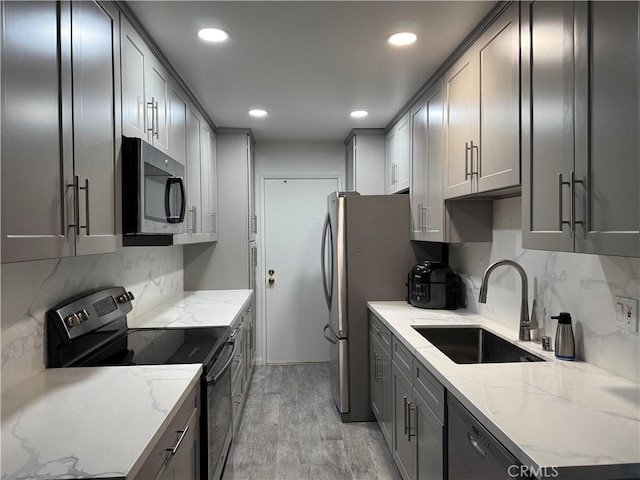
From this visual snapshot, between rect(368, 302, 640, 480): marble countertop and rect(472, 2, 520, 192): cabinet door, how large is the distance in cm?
77

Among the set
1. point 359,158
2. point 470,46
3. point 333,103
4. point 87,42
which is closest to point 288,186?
point 359,158

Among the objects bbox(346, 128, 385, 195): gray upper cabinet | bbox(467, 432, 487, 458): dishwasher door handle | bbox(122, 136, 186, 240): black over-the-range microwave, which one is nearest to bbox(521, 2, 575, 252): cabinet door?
bbox(467, 432, 487, 458): dishwasher door handle

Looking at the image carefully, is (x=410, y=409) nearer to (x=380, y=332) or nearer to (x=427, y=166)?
(x=380, y=332)

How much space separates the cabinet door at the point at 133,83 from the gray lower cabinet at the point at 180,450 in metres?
1.18

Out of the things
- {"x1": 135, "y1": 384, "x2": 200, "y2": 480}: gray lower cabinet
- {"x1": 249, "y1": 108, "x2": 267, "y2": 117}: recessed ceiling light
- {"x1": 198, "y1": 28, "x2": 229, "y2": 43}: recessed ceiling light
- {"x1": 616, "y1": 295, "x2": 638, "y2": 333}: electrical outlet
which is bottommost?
{"x1": 135, "y1": 384, "x2": 200, "y2": 480}: gray lower cabinet

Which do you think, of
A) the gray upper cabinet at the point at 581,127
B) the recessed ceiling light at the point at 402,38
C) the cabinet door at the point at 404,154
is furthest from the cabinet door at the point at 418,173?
the gray upper cabinet at the point at 581,127

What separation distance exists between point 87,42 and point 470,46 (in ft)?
5.72

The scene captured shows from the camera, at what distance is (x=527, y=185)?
1.53 m

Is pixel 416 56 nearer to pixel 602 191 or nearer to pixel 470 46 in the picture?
pixel 470 46

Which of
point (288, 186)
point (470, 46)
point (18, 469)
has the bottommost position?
point (18, 469)

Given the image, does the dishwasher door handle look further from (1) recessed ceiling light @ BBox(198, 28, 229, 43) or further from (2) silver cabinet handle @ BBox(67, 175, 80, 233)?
(1) recessed ceiling light @ BBox(198, 28, 229, 43)

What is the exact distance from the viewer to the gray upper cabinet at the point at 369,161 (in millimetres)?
3922

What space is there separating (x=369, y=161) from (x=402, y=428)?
2495 millimetres

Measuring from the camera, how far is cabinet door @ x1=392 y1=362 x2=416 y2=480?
204cm
